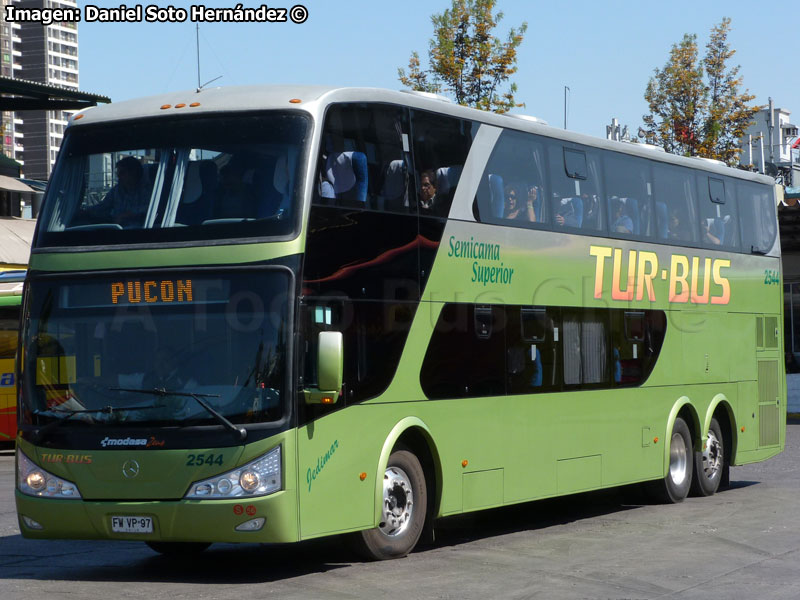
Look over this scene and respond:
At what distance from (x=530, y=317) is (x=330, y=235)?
3.44 meters

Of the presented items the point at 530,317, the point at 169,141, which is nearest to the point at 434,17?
the point at 530,317

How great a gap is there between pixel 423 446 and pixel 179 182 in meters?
3.17

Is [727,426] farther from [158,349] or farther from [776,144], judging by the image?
[776,144]

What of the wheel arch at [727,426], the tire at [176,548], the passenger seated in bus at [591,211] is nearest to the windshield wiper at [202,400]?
the tire at [176,548]

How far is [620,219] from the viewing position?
606 inches

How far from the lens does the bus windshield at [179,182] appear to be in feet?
34.7

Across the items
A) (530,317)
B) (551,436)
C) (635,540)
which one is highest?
(530,317)

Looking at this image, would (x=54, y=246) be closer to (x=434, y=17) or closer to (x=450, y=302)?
(x=450, y=302)

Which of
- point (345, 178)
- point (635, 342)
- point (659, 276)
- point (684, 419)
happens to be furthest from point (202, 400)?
point (684, 419)

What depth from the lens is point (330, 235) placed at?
35.5 feet

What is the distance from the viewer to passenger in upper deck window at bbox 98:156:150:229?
10.9 m

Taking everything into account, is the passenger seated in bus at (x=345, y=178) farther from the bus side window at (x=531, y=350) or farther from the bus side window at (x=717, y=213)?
the bus side window at (x=717, y=213)

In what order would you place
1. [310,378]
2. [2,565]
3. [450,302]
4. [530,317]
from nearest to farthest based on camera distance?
[310,378] < [2,565] < [450,302] < [530,317]

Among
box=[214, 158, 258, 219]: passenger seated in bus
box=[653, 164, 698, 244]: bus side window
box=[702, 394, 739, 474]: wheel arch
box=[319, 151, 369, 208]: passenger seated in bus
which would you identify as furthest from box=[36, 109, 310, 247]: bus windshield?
box=[702, 394, 739, 474]: wheel arch
